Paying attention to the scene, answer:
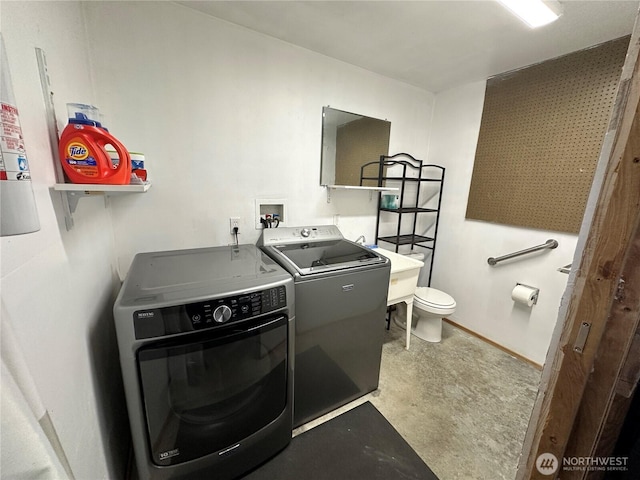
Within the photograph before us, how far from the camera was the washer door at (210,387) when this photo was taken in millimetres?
953

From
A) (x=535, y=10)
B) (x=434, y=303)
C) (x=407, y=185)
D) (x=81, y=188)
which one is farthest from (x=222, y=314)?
(x=407, y=185)

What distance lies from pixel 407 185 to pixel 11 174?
8.67 ft

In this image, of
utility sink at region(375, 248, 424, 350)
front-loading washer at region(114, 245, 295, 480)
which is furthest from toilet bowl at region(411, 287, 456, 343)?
front-loading washer at region(114, 245, 295, 480)

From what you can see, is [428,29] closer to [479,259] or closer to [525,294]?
[479,259]

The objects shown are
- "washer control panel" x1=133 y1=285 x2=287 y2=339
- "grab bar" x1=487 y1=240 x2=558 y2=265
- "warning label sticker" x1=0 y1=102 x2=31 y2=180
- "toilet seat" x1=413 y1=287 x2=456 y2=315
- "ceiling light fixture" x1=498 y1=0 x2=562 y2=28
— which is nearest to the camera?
"warning label sticker" x1=0 y1=102 x2=31 y2=180

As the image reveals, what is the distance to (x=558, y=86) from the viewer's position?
1.79 m

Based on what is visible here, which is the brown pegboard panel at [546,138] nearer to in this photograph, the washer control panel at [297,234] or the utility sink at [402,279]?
the utility sink at [402,279]

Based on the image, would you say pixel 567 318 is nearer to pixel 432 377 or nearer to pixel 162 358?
pixel 162 358

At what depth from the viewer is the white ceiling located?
A: 1.36m

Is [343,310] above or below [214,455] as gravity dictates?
above

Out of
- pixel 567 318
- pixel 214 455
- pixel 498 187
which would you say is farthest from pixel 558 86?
pixel 214 455

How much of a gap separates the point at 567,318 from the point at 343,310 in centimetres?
96

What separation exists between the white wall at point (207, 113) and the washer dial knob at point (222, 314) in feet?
2.89

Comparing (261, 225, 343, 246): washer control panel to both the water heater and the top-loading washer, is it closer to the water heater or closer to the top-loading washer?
the top-loading washer
